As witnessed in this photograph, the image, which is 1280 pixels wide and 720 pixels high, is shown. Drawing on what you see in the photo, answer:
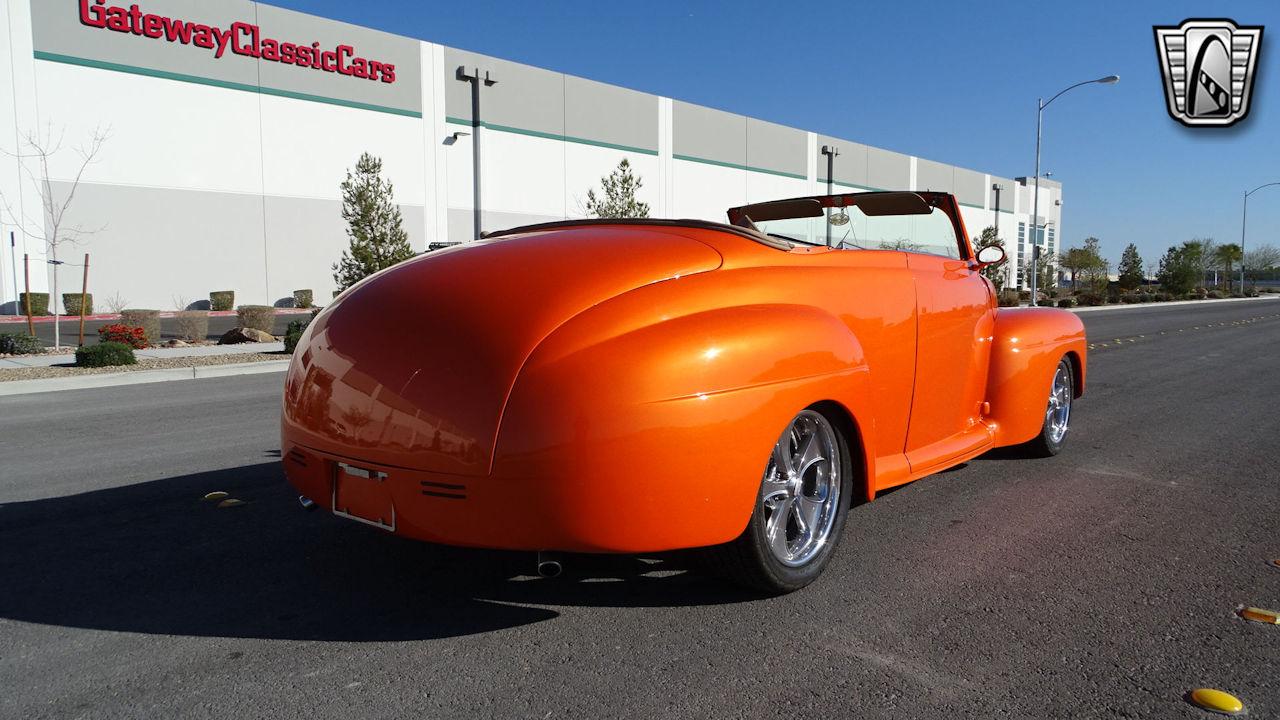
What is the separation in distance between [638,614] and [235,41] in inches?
1090

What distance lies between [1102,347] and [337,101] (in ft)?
77.8

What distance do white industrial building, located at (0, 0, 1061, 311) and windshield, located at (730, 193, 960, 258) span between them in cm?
1939

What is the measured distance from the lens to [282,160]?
26812 millimetres

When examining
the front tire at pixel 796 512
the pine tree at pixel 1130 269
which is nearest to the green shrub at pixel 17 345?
the front tire at pixel 796 512

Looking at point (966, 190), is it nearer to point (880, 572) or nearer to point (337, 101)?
point (337, 101)

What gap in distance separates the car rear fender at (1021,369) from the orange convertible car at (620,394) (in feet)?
3.17

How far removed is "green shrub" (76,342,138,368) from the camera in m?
11.6

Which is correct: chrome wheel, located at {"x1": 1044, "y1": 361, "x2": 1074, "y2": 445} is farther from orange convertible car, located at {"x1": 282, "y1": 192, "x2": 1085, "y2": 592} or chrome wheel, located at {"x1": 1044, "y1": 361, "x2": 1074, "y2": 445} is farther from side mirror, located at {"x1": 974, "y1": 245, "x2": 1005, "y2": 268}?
orange convertible car, located at {"x1": 282, "y1": 192, "x2": 1085, "y2": 592}

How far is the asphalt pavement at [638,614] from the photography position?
2320mm

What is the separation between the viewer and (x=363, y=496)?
2.73 meters

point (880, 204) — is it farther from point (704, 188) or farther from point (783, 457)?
point (704, 188)

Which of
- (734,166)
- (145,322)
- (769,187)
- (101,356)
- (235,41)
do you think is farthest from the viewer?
(769,187)

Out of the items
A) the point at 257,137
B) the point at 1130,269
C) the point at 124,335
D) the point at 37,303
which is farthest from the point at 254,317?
the point at 1130,269

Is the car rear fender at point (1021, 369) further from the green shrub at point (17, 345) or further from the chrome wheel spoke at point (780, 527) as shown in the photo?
the green shrub at point (17, 345)
